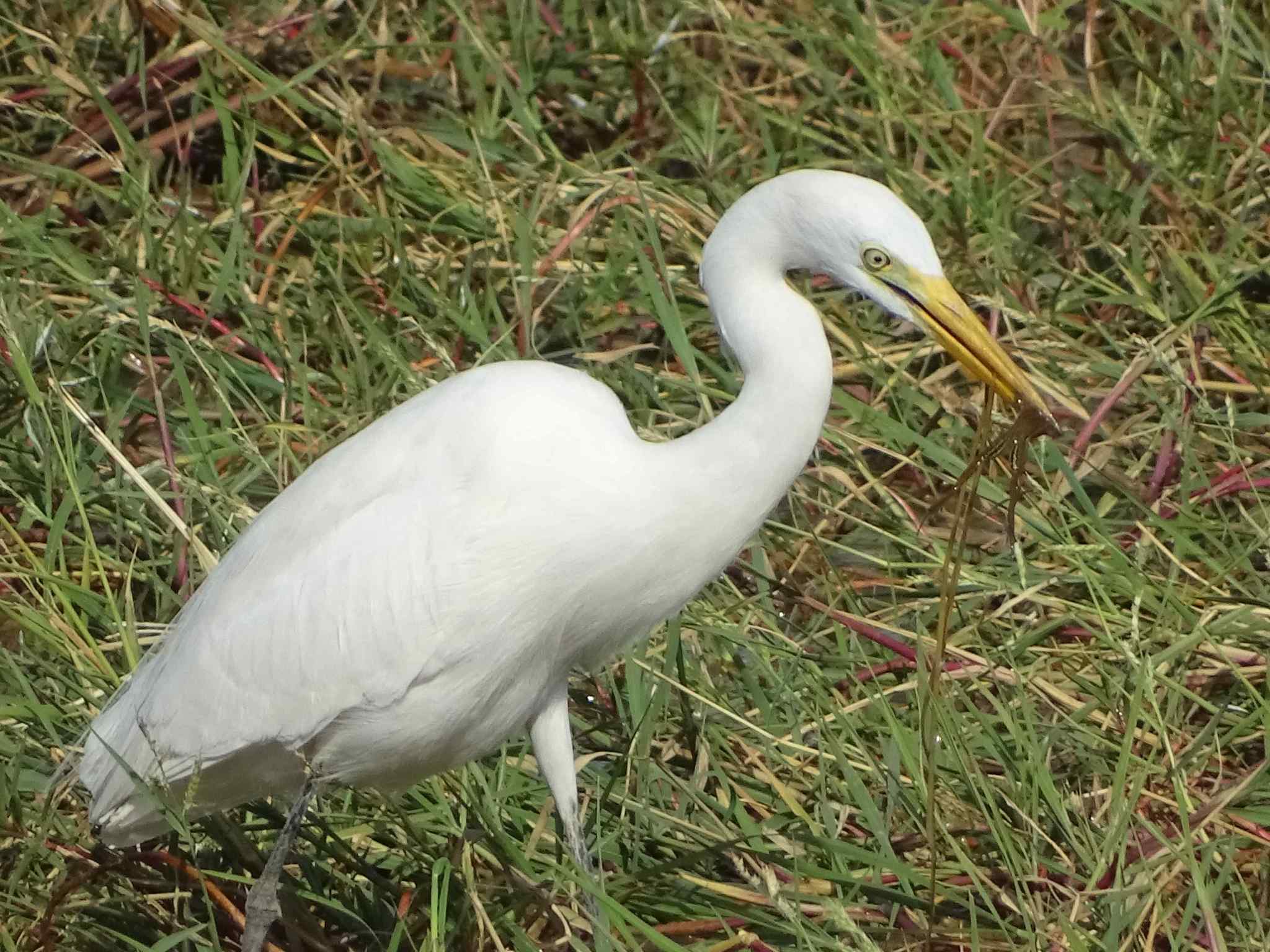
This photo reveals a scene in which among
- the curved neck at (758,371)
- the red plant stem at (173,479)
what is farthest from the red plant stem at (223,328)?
the curved neck at (758,371)

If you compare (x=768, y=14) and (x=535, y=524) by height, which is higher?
(x=535, y=524)

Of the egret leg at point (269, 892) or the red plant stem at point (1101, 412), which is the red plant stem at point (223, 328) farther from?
the red plant stem at point (1101, 412)

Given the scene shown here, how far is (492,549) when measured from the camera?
2219 millimetres

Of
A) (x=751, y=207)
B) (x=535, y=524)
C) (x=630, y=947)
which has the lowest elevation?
(x=630, y=947)

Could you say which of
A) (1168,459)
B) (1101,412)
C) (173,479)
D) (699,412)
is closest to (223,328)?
(173,479)

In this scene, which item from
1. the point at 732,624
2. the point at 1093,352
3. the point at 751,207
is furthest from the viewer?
the point at 1093,352

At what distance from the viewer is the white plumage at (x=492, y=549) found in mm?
2123

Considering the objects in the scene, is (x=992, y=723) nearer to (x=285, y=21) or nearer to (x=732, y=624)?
(x=732, y=624)

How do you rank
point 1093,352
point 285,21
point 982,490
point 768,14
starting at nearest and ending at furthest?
1. point 982,490
2. point 1093,352
3. point 285,21
4. point 768,14

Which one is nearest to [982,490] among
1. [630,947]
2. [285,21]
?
[630,947]

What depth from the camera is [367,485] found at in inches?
93.0

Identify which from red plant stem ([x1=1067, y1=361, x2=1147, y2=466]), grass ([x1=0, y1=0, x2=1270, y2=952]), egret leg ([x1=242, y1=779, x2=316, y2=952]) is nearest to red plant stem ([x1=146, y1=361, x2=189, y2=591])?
grass ([x1=0, y1=0, x2=1270, y2=952])

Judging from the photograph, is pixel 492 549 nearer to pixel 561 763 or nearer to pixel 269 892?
pixel 561 763

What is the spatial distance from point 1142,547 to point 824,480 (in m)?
0.57
